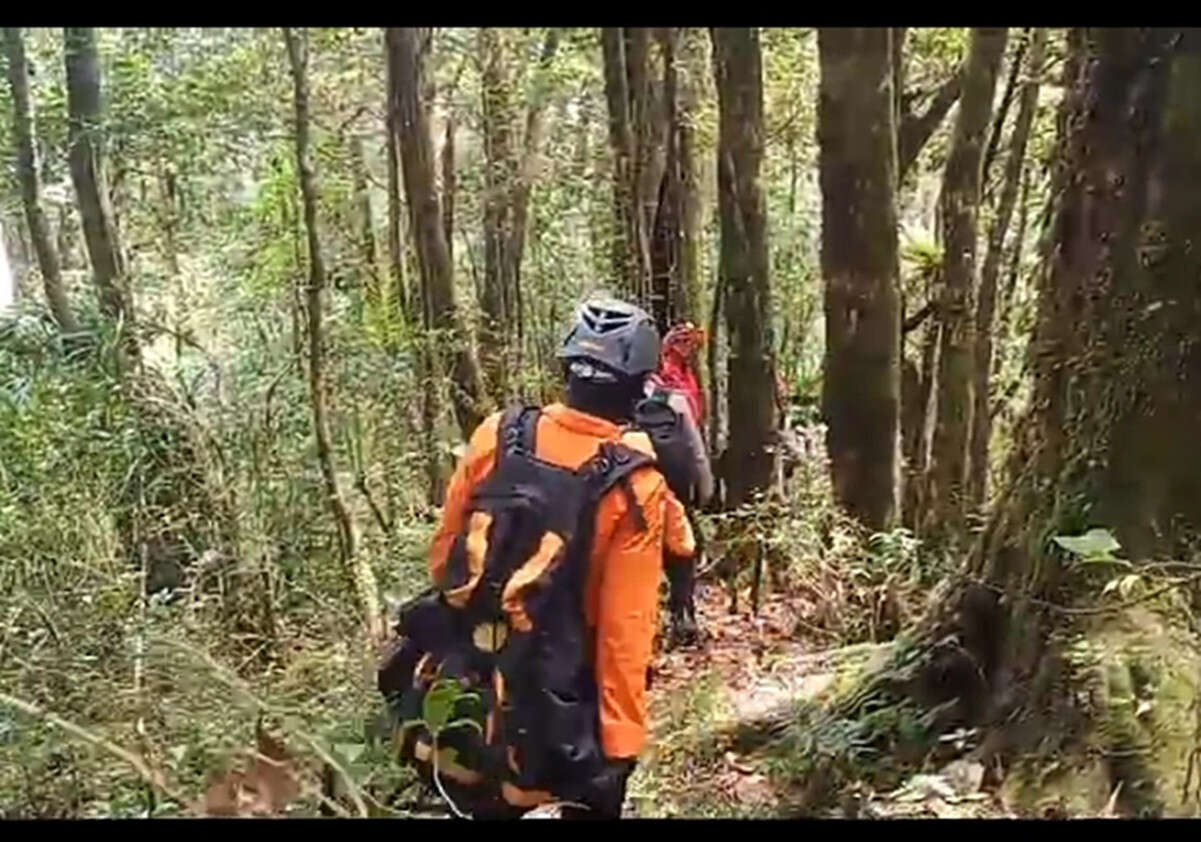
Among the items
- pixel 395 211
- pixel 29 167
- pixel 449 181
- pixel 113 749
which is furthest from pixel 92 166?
pixel 113 749

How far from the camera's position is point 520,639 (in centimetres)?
247

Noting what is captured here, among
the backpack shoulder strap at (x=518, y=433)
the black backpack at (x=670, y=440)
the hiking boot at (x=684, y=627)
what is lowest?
the hiking boot at (x=684, y=627)

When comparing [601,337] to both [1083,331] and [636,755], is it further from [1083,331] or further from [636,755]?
[1083,331]

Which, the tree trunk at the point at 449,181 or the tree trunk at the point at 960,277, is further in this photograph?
the tree trunk at the point at 449,181

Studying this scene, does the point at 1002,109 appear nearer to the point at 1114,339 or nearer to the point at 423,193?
the point at 423,193

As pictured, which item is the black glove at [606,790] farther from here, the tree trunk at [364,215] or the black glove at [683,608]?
the tree trunk at [364,215]

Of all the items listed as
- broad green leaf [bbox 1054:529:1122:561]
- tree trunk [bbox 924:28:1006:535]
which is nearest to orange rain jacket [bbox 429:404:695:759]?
broad green leaf [bbox 1054:529:1122:561]

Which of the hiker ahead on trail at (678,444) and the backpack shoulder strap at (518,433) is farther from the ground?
the backpack shoulder strap at (518,433)

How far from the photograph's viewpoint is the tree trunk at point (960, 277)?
622cm

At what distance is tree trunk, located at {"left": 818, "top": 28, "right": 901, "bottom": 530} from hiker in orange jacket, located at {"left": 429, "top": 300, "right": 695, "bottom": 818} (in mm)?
2754

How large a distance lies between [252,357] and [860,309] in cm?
265

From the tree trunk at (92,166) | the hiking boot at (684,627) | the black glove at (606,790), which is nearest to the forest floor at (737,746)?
the hiking boot at (684,627)

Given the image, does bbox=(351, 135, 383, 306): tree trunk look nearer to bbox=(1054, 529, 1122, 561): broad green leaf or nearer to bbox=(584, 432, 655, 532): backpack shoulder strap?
bbox=(584, 432, 655, 532): backpack shoulder strap

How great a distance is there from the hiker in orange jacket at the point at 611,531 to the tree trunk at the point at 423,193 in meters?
4.48
